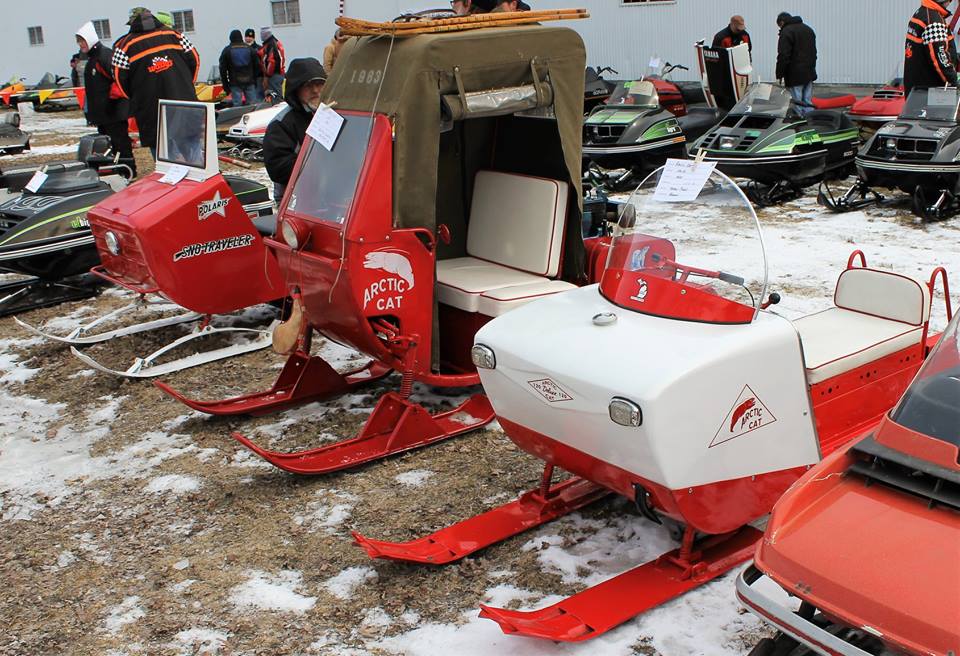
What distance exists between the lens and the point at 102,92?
31.7ft

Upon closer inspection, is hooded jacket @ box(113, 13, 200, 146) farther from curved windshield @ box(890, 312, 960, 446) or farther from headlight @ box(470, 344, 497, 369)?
curved windshield @ box(890, 312, 960, 446)

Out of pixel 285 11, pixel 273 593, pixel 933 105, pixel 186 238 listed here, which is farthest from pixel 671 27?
pixel 273 593

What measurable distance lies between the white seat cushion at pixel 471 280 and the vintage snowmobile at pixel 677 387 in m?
1.11

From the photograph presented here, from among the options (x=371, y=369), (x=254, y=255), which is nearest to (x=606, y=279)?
(x=371, y=369)

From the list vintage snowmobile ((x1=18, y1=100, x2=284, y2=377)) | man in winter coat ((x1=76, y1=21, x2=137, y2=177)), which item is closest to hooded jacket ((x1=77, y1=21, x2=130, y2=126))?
man in winter coat ((x1=76, y1=21, x2=137, y2=177))

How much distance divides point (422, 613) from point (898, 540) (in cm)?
160

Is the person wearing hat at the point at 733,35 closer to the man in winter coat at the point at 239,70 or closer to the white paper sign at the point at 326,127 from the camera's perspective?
the man in winter coat at the point at 239,70

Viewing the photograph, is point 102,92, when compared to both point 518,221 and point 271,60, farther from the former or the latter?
point 271,60

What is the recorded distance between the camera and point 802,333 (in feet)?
12.1

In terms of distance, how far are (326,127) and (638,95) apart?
20.7 ft

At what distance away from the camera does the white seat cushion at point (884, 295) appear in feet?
12.2

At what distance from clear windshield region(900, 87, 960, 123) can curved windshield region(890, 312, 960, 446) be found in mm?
6248

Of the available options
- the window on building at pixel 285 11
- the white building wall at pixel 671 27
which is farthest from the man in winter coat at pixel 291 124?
the window on building at pixel 285 11

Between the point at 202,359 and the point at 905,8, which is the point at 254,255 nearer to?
the point at 202,359
